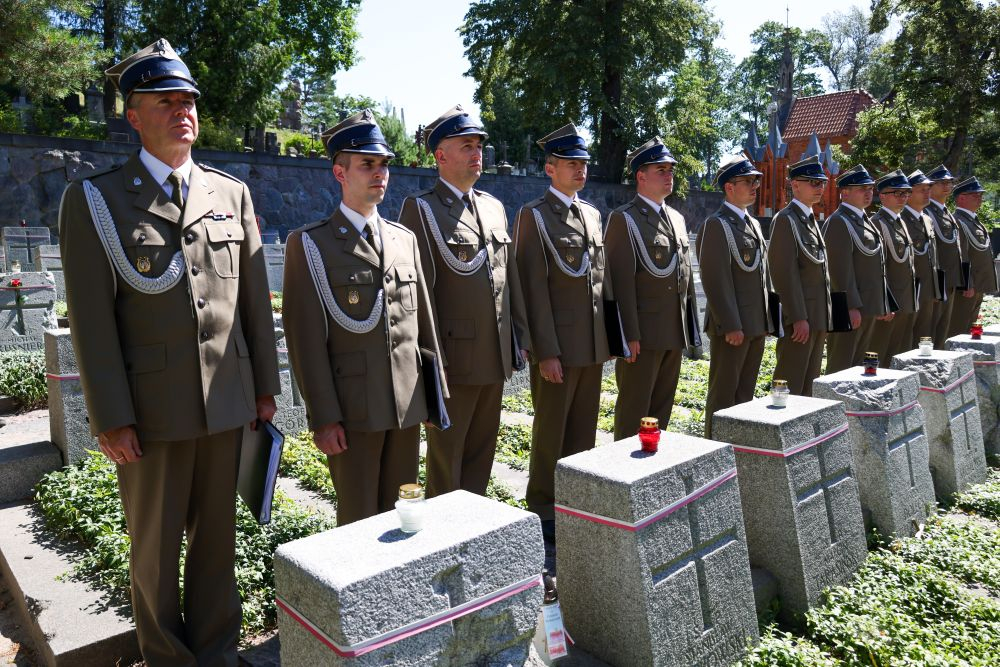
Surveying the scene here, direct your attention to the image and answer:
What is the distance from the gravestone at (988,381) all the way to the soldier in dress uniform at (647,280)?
230 centimetres

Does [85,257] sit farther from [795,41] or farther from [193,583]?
[795,41]

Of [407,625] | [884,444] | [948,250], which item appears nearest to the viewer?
[407,625]

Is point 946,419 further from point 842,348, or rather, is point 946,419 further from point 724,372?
point 842,348

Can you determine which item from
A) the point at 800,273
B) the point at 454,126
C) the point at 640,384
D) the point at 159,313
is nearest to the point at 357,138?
the point at 454,126

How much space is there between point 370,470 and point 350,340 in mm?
514

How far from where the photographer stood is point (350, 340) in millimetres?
3025

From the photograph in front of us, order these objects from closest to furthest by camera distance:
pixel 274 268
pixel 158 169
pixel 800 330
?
pixel 158 169 → pixel 800 330 → pixel 274 268

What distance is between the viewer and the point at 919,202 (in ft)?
25.1

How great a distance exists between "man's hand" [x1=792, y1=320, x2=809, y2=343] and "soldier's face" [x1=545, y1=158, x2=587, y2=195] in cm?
220

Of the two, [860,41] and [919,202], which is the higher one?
[860,41]

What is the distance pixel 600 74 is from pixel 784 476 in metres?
24.2

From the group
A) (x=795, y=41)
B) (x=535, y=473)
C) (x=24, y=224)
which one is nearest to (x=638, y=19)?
(x=24, y=224)

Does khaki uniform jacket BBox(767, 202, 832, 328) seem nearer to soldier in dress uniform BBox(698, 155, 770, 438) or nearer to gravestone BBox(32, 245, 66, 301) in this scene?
soldier in dress uniform BBox(698, 155, 770, 438)

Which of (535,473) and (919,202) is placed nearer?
(535,473)
